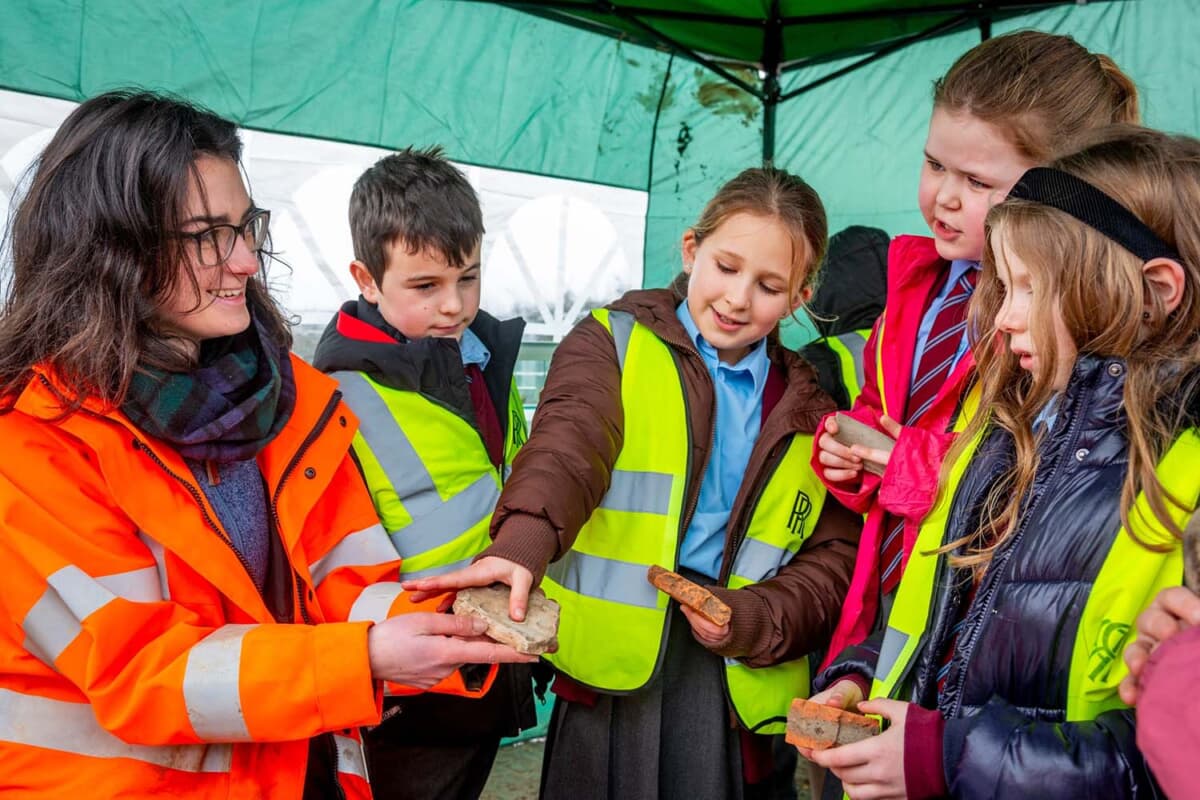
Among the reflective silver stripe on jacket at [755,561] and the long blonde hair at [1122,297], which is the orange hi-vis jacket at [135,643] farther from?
the long blonde hair at [1122,297]

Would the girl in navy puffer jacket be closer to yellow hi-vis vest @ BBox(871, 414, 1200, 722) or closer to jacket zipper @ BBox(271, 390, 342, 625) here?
yellow hi-vis vest @ BBox(871, 414, 1200, 722)

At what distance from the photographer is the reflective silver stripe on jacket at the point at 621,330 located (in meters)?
2.27

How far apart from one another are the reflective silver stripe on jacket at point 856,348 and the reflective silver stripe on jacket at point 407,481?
1.13 m

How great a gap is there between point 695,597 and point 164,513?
3.36ft

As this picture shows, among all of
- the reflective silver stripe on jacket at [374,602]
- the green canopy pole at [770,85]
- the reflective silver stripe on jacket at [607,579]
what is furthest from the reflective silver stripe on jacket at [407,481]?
the green canopy pole at [770,85]

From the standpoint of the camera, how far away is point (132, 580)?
61.7 inches

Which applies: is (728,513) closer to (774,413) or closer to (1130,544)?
(774,413)

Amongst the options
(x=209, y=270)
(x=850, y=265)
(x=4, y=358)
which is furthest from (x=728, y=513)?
(x=850, y=265)

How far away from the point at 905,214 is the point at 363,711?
3.99 metres

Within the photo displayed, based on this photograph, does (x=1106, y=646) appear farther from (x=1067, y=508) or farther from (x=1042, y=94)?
(x=1042, y=94)

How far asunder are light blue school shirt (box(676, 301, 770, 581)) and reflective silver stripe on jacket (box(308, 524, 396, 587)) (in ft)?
2.24

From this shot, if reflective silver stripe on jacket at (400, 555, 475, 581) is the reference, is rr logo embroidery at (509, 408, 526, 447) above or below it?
above

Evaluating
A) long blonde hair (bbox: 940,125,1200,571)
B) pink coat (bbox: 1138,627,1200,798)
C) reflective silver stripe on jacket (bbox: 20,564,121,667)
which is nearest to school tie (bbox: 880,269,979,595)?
long blonde hair (bbox: 940,125,1200,571)

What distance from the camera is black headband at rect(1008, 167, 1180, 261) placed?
1.48m
